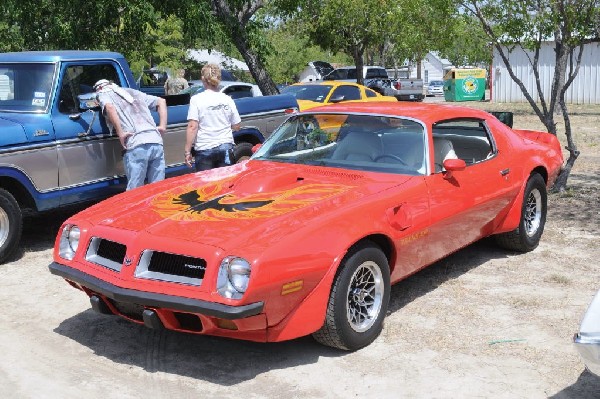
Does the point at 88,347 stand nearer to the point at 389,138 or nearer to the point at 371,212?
the point at 371,212

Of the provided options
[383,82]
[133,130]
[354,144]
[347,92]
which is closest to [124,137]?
[133,130]

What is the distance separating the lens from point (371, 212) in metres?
4.98

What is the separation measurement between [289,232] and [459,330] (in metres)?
1.61

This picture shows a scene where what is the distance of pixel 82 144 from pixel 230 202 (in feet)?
10.1

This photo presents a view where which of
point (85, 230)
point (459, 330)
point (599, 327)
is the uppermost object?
point (85, 230)

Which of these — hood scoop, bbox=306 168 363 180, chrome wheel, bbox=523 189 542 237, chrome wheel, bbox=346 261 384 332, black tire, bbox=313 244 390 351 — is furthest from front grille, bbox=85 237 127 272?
chrome wheel, bbox=523 189 542 237

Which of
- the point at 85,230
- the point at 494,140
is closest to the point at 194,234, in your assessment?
the point at 85,230

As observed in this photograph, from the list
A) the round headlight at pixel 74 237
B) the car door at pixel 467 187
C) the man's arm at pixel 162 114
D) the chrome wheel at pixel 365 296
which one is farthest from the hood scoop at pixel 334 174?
the man's arm at pixel 162 114

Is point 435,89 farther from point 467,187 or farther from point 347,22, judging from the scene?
point 467,187

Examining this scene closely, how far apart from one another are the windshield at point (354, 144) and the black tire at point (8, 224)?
8.17ft

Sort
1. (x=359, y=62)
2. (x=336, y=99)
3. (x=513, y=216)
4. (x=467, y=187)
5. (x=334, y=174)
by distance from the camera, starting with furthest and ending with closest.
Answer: (x=359, y=62), (x=336, y=99), (x=513, y=216), (x=467, y=187), (x=334, y=174)

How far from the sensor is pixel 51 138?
7.41 meters

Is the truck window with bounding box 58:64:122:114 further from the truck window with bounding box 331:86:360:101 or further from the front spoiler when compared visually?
the truck window with bounding box 331:86:360:101

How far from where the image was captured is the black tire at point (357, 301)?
4.68 meters
